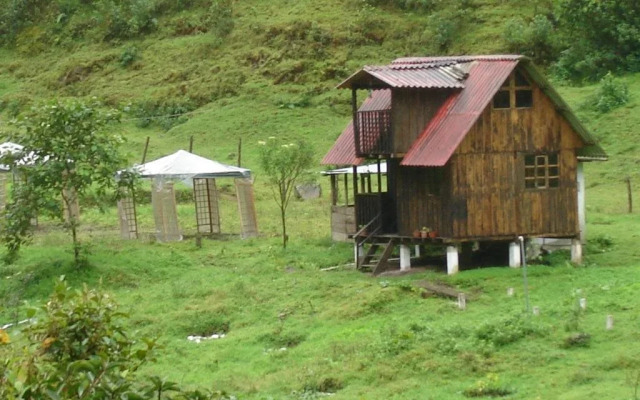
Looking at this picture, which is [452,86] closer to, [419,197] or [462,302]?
[419,197]

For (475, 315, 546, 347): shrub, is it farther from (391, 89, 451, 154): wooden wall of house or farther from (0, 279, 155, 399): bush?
(0, 279, 155, 399): bush

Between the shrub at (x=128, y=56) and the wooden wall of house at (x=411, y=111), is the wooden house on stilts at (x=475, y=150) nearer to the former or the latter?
the wooden wall of house at (x=411, y=111)

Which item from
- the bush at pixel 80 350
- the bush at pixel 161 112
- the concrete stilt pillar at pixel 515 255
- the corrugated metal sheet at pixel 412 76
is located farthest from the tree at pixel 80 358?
the bush at pixel 161 112

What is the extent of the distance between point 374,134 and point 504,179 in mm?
2865

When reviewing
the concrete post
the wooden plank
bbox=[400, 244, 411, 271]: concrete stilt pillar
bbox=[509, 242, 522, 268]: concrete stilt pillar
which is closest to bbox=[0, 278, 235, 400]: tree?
the concrete post

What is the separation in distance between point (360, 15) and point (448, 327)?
3427 cm

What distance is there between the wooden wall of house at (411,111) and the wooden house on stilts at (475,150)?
0.02 m

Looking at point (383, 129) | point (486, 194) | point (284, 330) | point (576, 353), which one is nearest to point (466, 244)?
point (486, 194)

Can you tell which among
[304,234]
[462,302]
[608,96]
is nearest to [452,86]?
[462,302]

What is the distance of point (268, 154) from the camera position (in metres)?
29.7

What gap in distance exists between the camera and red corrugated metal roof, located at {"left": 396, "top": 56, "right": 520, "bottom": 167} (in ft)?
78.0

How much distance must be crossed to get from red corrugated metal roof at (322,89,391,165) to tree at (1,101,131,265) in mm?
4912

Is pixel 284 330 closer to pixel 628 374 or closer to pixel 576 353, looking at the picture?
pixel 576 353

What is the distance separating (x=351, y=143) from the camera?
1103 inches
